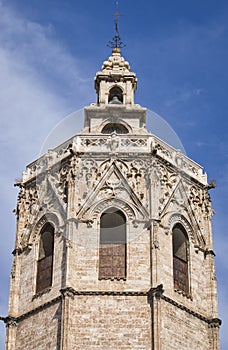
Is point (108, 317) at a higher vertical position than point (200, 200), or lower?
lower

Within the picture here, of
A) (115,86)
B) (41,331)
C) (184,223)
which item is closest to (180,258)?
(184,223)

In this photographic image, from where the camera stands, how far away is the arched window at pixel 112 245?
35781 mm

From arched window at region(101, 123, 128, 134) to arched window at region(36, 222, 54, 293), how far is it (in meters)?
5.69

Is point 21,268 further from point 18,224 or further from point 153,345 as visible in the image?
point 153,345

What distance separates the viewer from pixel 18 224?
Result: 38812 mm

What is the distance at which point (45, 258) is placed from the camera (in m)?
37.1

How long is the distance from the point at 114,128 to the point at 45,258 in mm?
7269

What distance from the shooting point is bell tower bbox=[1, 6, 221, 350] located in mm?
34656

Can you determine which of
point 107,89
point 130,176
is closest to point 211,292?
point 130,176

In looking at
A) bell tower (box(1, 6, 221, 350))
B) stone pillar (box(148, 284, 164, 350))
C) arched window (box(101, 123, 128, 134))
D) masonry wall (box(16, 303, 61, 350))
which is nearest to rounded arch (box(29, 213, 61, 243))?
bell tower (box(1, 6, 221, 350))

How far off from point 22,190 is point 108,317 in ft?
23.9

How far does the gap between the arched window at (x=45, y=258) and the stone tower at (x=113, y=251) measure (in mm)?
47

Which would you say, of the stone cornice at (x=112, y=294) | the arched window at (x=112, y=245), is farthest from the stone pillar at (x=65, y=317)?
the arched window at (x=112, y=245)

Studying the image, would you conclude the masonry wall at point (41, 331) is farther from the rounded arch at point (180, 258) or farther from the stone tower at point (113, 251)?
the rounded arch at point (180, 258)
